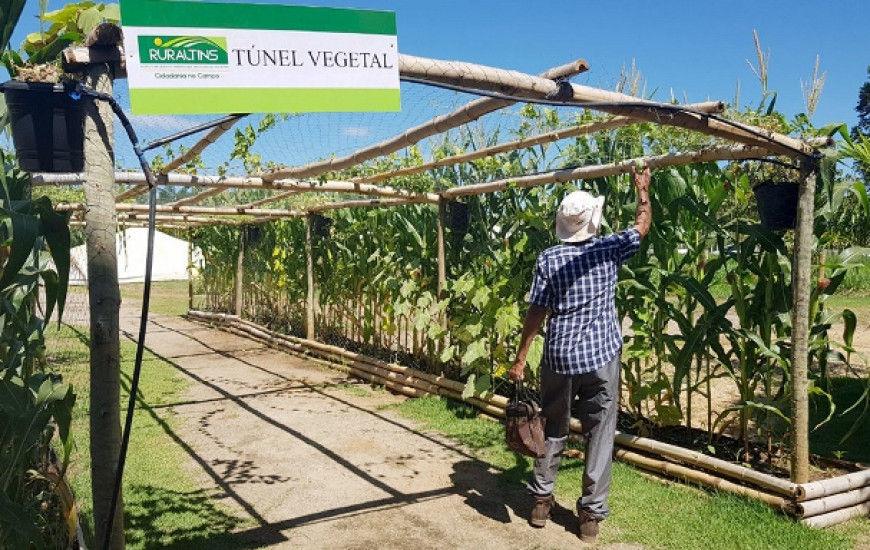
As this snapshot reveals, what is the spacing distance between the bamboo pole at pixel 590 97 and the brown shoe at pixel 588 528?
208 centimetres

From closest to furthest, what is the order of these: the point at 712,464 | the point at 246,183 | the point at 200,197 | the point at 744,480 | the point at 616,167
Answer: the point at 744,480 < the point at 712,464 < the point at 616,167 < the point at 246,183 < the point at 200,197

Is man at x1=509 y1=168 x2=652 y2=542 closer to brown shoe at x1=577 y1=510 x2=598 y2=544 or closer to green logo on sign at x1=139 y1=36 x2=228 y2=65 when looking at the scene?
brown shoe at x1=577 y1=510 x2=598 y2=544

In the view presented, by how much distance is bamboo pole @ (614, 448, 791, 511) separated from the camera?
385 centimetres

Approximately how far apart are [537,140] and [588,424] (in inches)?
86.7

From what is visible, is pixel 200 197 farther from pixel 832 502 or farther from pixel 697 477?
pixel 832 502

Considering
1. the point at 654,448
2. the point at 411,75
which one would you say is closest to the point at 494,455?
the point at 654,448

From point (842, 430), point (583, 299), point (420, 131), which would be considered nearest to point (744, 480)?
point (583, 299)

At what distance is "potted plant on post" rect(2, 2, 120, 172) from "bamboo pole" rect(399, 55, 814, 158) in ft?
3.74

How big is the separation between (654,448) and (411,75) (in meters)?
3.05

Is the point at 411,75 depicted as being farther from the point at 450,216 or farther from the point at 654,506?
the point at 450,216

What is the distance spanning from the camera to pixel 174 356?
9.86 metres

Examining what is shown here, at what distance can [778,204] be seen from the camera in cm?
395

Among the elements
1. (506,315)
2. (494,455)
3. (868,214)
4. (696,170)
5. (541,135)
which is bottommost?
(494,455)

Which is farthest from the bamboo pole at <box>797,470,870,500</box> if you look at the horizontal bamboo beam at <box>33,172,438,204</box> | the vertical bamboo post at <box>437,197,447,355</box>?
the horizontal bamboo beam at <box>33,172,438,204</box>
